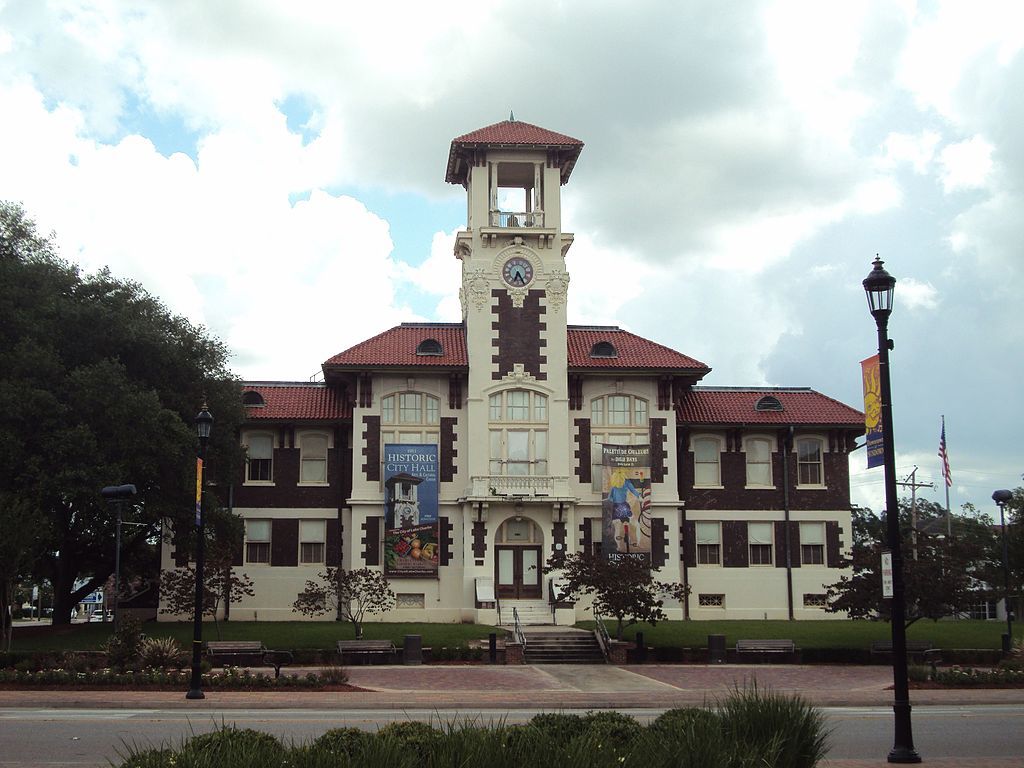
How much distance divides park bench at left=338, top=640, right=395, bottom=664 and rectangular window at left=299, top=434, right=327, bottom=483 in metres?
15.0

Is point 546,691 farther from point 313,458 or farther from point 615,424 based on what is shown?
point 313,458

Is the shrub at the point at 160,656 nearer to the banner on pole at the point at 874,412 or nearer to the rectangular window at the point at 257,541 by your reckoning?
the rectangular window at the point at 257,541

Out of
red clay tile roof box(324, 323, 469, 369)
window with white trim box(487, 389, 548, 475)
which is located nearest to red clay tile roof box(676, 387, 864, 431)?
window with white trim box(487, 389, 548, 475)

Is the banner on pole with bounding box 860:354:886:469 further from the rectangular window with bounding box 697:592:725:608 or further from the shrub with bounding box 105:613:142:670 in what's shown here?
the rectangular window with bounding box 697:592:725:608

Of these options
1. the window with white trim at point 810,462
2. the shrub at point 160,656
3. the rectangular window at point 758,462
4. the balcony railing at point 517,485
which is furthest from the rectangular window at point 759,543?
the shrub at point 160,656

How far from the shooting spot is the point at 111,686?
1032 inches

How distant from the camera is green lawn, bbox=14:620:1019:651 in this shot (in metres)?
34.9

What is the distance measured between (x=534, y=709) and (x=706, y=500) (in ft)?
85.5

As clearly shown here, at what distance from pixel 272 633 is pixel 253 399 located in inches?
500

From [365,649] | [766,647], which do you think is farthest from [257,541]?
[766,647]

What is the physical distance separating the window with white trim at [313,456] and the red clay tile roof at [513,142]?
12.8m

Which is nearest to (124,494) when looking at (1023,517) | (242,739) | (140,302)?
(140,302)

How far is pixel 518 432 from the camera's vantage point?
45.4m

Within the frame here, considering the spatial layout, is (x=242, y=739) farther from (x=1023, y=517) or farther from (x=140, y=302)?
(x=1023, y=517)
